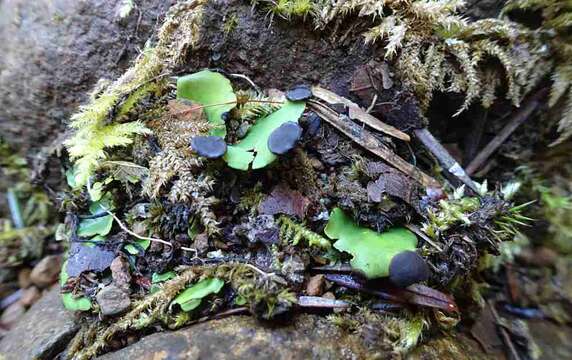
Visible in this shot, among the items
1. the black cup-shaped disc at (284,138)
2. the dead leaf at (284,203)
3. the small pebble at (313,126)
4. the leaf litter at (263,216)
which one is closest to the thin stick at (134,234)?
the leaf litter at (263,216)

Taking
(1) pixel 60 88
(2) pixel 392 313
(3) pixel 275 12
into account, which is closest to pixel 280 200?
(2) pixel 392 313

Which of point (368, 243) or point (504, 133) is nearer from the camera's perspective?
point (368, 243)

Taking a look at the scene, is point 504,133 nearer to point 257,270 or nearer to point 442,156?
point 442,156

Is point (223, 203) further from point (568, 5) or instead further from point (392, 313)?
point (568, 5)

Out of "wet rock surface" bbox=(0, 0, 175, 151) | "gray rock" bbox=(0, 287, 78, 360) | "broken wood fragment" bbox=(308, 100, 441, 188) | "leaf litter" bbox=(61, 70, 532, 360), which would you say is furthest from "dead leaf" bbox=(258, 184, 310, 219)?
"wet rock surface" bbox=(0, 0, 175, 151)

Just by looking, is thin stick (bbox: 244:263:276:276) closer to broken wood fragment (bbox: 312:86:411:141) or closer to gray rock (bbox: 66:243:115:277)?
gray rock (bbox: 66:243:115:277)

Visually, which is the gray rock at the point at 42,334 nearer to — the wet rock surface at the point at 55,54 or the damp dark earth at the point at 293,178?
the damp dark earth at the point at 293,178

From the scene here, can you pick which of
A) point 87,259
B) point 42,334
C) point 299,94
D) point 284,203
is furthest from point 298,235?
point 42,334
